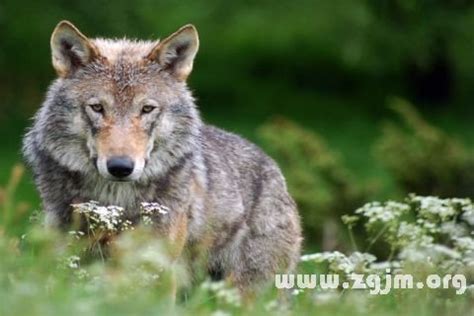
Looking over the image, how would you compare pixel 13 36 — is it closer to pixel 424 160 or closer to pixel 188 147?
pixel 424 160

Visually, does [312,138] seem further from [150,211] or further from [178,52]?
[150,211]

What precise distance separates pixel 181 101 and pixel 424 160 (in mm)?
7627

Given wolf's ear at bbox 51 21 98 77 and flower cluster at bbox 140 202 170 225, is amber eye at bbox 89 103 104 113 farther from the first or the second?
flower cluster at bbox 140 202 170 225

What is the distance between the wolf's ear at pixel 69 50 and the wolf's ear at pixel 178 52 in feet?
1.30

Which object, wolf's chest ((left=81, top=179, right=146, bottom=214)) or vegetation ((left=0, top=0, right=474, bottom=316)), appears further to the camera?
wolf's chest ((left=81, top=179, right=146, bottom=214))

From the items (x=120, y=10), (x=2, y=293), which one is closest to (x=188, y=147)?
(x=2, y=293)

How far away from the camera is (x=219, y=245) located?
385 inches

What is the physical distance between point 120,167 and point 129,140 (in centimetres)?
22

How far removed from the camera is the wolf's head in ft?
29.2

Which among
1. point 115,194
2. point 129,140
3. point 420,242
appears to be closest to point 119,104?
point 129,140

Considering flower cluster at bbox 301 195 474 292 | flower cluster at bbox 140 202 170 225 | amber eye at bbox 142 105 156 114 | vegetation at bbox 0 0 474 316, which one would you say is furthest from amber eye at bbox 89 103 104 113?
flower cluster at bbox 301 195 474 292

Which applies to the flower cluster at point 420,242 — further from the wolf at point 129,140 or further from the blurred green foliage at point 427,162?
the blurred green foliage at point 427,162

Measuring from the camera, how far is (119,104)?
353 inches

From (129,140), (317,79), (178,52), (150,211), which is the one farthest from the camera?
(317,79)
